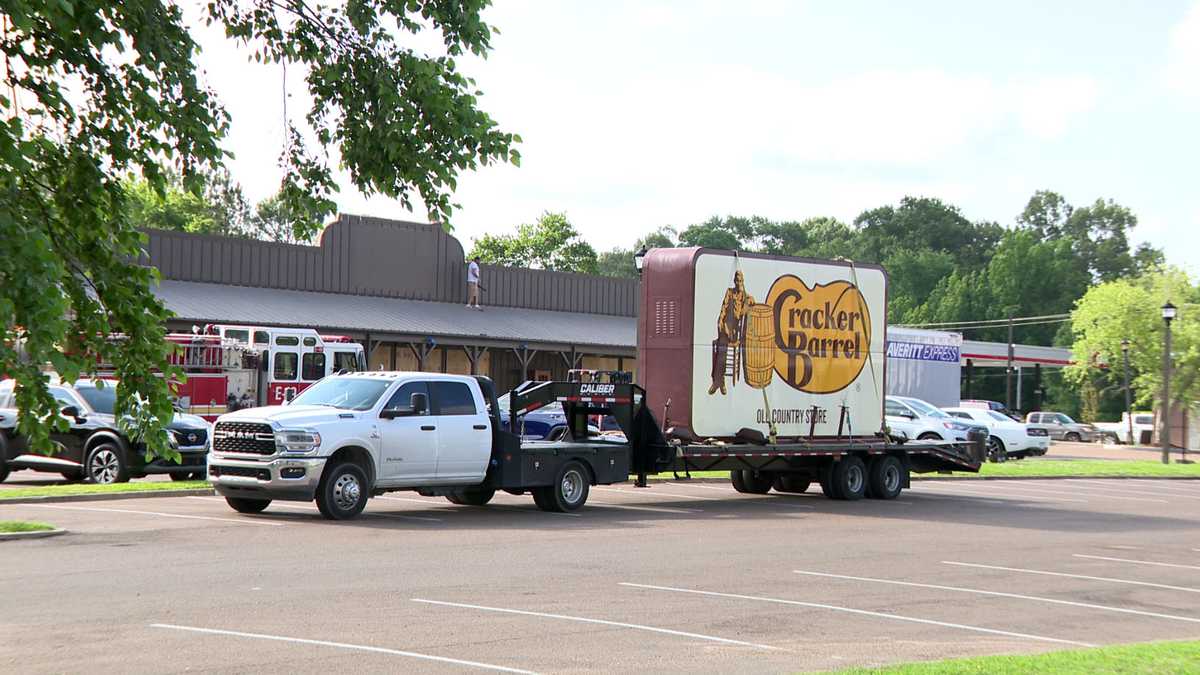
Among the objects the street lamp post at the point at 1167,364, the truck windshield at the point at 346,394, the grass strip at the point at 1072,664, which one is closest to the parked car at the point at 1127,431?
the street lamp post at the point at 1167,364

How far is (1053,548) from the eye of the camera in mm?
18016

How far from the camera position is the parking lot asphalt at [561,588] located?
9648mm

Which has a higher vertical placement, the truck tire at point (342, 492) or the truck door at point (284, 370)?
the truck door at point (284, 370)

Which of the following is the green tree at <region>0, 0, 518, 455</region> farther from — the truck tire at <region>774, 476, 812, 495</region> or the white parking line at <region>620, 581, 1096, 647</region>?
the truck tire at <region>774, 476, 812, 495</region>

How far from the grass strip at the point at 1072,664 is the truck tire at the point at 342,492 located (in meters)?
10.6

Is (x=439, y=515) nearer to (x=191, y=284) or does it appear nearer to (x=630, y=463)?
(x=630, y=463)

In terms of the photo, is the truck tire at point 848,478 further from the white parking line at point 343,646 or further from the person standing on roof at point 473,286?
the person standing on roof at point 473,286

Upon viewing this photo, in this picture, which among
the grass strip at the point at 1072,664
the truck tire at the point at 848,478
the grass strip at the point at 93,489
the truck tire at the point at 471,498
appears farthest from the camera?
the truck tire at the point at 848,478

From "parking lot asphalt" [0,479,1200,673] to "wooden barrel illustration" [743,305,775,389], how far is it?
2495 mm

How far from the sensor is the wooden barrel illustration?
910 inches

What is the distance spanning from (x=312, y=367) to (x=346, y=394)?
12013 millimetres

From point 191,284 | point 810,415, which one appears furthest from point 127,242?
point 191,284

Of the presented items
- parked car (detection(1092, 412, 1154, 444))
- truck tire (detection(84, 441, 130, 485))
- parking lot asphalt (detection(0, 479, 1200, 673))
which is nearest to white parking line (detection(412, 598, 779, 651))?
parking lot asphalt (detection(0, 479, 1200, 673))

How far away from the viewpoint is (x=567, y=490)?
20.6 m
